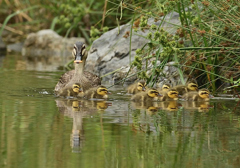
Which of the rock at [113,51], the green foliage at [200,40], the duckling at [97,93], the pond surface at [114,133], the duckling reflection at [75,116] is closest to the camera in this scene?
the pond surface at [114,133]

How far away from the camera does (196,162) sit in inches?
164

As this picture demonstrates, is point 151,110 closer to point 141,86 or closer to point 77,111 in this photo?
point 77,111

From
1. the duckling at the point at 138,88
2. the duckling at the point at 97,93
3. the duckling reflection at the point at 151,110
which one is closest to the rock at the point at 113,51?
the duckling at the point at 138,88

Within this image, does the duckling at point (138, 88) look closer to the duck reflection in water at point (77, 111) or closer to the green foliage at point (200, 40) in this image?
the green foliage at point (200, 40)

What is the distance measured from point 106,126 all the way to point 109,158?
1.18m

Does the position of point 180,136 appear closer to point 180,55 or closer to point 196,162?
point 196,162

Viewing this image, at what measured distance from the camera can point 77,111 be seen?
6.34m

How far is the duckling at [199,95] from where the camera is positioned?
7.25 meters

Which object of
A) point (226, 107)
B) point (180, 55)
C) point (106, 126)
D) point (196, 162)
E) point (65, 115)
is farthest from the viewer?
point (180, 55)

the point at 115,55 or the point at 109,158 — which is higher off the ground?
the point at 115,55

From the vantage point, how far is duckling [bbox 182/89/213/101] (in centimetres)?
725

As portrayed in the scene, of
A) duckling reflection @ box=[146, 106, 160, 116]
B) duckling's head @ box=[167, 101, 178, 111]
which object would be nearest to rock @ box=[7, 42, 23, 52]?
duckling's head @ box=[167, 101, 178, 111]

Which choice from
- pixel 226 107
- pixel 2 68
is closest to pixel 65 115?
pixel 226 107

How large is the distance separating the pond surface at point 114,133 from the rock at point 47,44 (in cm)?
796
